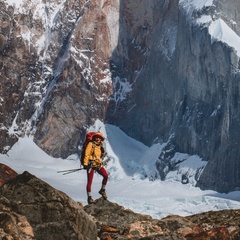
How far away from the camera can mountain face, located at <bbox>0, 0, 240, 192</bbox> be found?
145 m

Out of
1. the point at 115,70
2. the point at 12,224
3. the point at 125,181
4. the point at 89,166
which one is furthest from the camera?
the point at 115,70

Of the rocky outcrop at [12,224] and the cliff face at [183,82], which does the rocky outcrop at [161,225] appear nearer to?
the rocky outcrop at [12,224]

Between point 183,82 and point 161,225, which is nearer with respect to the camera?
point 161,225

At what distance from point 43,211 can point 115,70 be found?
16559 centimetres

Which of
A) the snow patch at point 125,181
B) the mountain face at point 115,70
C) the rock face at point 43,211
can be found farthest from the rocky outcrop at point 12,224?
the mountain face at point 115,70

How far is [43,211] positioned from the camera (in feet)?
51.2

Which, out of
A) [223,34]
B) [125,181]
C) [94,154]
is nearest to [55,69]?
[125,181]

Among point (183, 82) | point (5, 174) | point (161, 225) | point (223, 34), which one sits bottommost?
point (161, 225)

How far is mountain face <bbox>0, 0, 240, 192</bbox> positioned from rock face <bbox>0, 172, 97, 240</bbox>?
12587 cm

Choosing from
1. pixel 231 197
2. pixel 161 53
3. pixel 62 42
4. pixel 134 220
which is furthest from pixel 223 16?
pixel 134 220

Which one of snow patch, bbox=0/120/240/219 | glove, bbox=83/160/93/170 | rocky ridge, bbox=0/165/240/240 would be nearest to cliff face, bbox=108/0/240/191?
snow patch, bbox=0/120/240/219

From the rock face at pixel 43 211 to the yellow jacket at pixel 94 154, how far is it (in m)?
5.86

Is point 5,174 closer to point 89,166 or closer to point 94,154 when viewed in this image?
point 89,166

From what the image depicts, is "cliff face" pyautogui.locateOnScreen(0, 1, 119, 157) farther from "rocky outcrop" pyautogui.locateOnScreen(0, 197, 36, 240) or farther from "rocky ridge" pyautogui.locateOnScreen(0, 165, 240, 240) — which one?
"rocky outcrop" pyautogui.locateOnScreen(0, 197, 36, 240)
